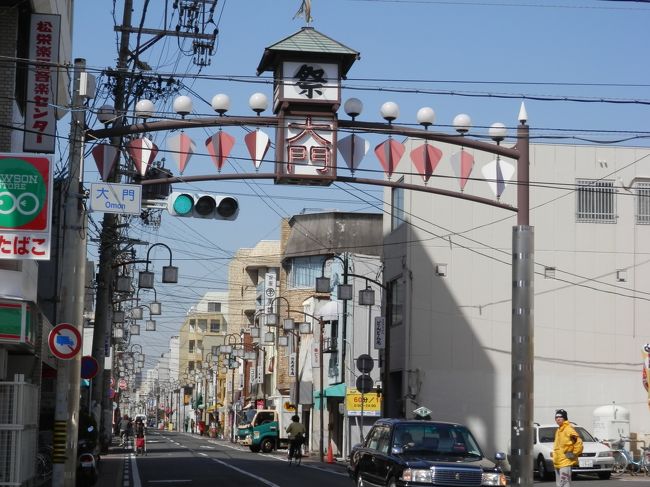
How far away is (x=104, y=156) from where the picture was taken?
70.8 ft

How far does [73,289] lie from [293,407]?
44139mm

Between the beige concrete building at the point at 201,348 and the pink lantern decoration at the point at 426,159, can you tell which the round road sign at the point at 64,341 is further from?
the beige concrete building at the point at 201,348

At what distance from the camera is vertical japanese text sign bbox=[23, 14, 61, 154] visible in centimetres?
2456

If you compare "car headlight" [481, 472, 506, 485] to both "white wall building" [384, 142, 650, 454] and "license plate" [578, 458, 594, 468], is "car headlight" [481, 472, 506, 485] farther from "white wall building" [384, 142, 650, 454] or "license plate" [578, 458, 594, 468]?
"white wall building" [384, 142, 650, 454]

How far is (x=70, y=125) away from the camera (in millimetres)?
21875

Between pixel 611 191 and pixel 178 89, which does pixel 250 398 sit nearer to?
pixel 611 191

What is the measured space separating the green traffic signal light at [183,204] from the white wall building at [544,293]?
22040 millimetres

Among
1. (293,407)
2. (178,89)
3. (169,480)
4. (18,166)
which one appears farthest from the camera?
(293,407)

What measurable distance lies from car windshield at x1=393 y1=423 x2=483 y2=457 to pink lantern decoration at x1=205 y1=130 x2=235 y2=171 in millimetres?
6252

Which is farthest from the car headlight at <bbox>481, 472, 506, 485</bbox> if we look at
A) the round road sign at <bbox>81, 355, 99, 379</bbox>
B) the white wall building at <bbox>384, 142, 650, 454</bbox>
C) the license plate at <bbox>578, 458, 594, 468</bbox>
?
the white wall building at <bbox>384, 142, 650, 454</bbox>

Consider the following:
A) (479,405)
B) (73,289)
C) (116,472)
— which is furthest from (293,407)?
(73,289)

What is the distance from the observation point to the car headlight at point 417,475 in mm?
18141

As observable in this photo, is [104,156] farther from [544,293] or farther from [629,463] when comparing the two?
[544,293]

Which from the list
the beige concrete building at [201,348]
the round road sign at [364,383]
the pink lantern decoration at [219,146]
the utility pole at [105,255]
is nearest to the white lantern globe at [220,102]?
the pink lantern decoration at [219,146]
